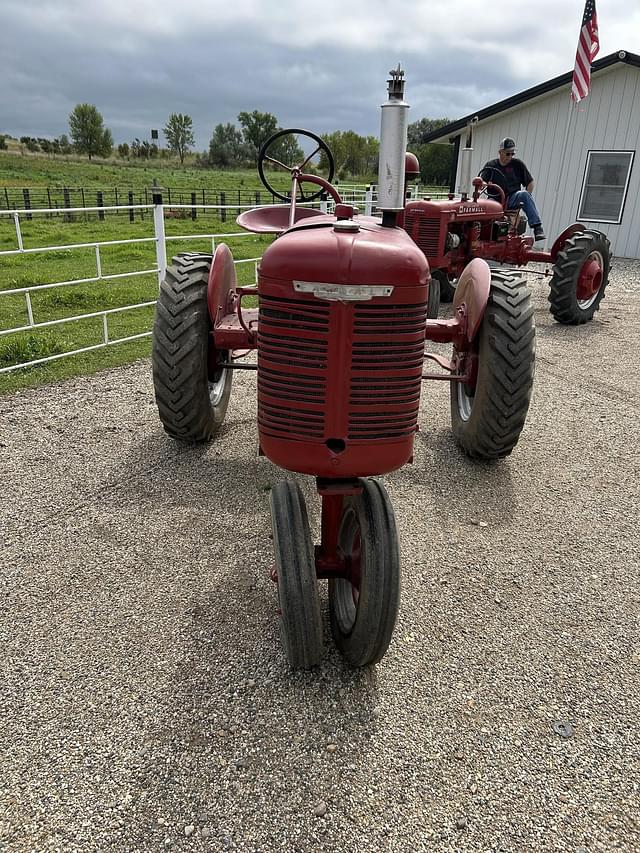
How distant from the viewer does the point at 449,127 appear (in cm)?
1512

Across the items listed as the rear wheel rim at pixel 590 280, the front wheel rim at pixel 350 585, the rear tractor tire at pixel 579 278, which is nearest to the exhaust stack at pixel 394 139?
the front wheel rim at pixel 350 585

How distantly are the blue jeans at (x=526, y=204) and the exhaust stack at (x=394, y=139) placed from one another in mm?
7187

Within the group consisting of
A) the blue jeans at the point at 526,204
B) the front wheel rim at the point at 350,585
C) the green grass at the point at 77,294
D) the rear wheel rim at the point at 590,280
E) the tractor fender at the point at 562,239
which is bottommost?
the green grass at the point at 77,294

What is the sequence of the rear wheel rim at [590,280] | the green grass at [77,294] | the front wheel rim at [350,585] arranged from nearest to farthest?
the front wheel rim at [350,585]
the green grass at [77,294]
the rear wheel rim at [590,280]

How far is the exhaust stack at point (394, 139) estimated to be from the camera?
2.19 meters

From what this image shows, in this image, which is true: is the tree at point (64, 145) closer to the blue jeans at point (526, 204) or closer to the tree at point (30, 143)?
the tree at point (30, 143)

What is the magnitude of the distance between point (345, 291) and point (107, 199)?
1199 inches

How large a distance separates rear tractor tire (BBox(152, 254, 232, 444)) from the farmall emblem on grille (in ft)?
5.85

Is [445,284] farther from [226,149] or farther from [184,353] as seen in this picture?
[226,149]

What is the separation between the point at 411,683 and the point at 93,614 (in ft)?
4.31

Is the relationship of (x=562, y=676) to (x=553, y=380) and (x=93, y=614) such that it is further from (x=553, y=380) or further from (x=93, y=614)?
(x=553, y=380)

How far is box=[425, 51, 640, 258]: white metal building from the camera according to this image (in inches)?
511

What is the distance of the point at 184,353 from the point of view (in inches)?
143

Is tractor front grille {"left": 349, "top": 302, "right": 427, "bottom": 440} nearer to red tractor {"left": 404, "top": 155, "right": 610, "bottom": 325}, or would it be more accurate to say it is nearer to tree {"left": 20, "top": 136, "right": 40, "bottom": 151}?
red tractor {"left": 404, "top": 155, "right": 610, "bottom": 325}
